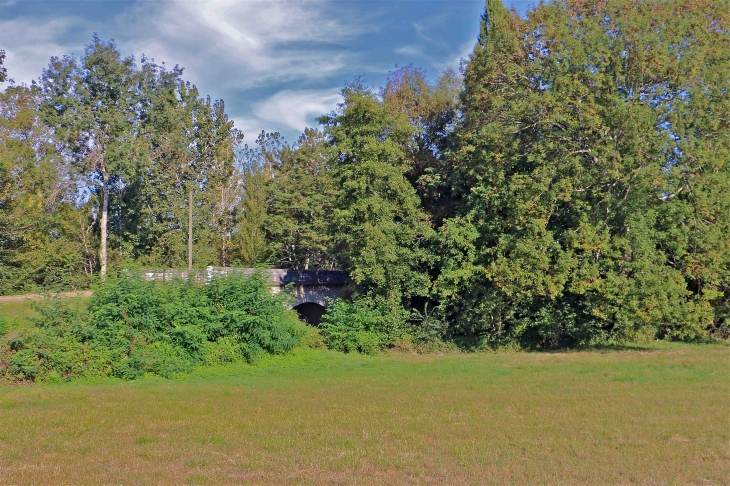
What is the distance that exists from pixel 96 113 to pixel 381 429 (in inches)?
1680

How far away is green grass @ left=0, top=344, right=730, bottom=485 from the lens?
7699 millimetres

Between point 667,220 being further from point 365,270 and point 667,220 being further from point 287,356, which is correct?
point 287,356

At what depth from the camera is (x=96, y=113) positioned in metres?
44.6

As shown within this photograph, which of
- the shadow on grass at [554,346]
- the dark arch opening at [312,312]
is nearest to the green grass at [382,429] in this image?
the shadow on grass at [554,346]

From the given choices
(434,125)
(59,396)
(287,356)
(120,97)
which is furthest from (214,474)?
(120,97)

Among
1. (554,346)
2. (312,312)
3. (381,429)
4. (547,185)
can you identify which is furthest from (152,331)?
(312,312)

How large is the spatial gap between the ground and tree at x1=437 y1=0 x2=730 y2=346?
223 inches

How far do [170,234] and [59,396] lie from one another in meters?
33.5

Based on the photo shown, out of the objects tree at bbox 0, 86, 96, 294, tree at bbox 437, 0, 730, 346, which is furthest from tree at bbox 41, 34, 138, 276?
Answer: tree at bbox 437, 0, 730, 346

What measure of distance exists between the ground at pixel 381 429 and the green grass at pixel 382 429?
0.13 ft

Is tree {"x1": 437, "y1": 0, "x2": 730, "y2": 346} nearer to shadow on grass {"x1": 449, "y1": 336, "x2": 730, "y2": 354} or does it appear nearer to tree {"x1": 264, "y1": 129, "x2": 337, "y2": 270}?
shadow on grass {"x1": 449, "y1": 336, "x2": 730, "y2": 354}

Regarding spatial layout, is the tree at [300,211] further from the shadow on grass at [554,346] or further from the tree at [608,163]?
the tree at [608,163]

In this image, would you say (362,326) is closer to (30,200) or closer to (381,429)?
(381,429)

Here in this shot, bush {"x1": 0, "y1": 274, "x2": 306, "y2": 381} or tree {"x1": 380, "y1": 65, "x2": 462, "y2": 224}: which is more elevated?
tree {"x1": 380, "y1": 65, "x2": 462, "y2": 224}
